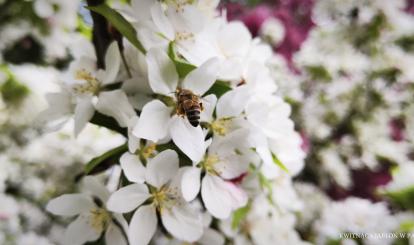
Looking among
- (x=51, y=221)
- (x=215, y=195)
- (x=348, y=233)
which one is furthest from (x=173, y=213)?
(x=51, y=221)

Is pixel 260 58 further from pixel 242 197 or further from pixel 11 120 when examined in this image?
pixel 11 120

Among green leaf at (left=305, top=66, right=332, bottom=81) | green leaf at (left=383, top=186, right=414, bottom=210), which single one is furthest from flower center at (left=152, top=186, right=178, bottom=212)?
green leaf at (left=305, top=66, right=332, bottom=81)

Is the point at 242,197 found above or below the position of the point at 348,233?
above

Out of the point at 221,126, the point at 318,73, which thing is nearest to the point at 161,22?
the point at 221,126

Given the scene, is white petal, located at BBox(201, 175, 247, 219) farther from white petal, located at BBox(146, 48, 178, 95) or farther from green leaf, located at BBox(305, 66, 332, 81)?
green leaf, located at BBox(305, 66, 332, 81)

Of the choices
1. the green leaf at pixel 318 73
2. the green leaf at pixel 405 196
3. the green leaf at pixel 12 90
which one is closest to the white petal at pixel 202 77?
the green leaf at pixel 405 196

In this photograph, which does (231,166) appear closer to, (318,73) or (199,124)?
(199,124)

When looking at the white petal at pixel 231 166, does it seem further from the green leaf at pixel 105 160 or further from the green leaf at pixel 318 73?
the green leaf at pixel 318 73
